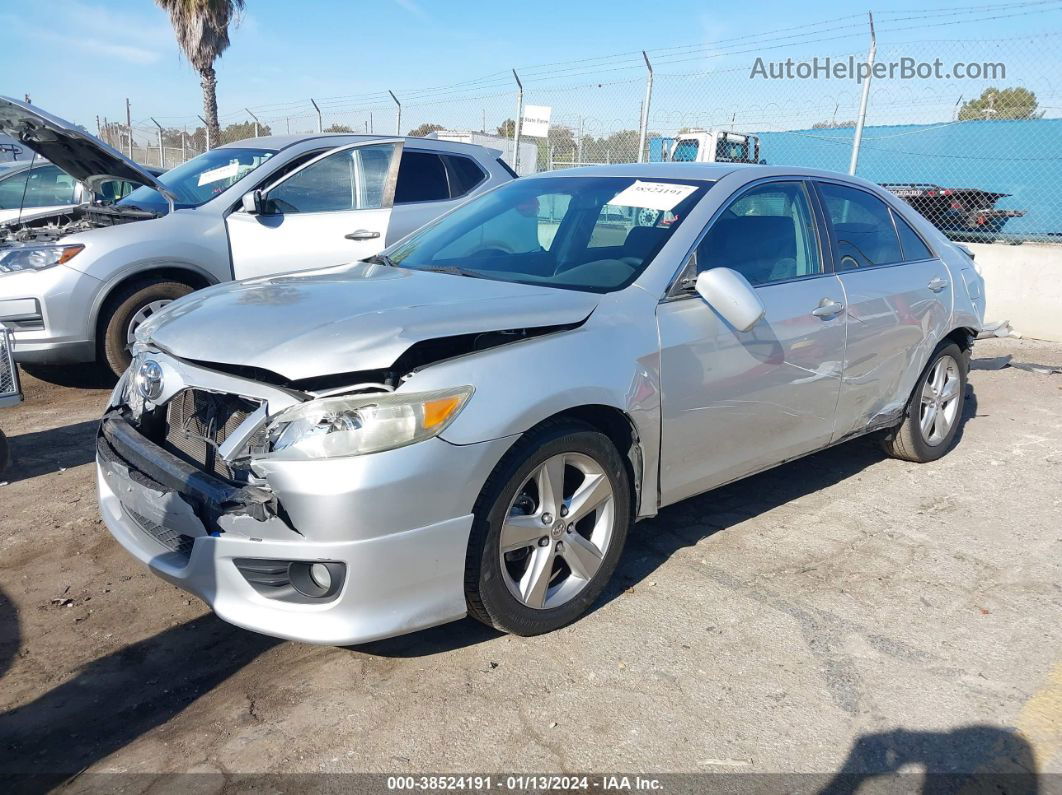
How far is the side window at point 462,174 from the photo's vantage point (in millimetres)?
7348

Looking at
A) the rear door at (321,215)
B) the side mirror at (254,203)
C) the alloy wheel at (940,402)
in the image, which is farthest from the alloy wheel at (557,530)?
the side mirror at (254,203)

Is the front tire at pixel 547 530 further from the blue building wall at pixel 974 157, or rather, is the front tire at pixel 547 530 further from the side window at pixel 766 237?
the blue building wall at pixel 974 157

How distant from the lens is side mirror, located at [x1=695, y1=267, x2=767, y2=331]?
10.8ft

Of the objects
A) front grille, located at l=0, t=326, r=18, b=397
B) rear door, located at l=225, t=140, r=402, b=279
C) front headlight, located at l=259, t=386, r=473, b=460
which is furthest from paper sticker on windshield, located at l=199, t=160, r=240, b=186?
front headlight, located at l=259, t=386, r=473, b=460

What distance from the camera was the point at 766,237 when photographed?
391cm

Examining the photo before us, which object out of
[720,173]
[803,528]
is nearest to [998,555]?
[803,528]

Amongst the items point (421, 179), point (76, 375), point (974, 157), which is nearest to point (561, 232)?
point (421, 179)

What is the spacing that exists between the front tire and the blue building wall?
12.8 metres

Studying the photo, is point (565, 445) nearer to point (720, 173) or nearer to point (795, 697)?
point (795, 697)

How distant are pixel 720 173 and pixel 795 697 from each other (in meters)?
2.26

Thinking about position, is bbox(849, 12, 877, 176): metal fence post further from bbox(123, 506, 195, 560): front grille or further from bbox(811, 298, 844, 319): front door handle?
bbox(123, 506, 195, 560): front grille

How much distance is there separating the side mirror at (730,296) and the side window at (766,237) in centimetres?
22

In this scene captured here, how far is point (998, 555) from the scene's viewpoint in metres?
3.94

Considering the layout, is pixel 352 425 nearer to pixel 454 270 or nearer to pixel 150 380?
pixel 150 380
